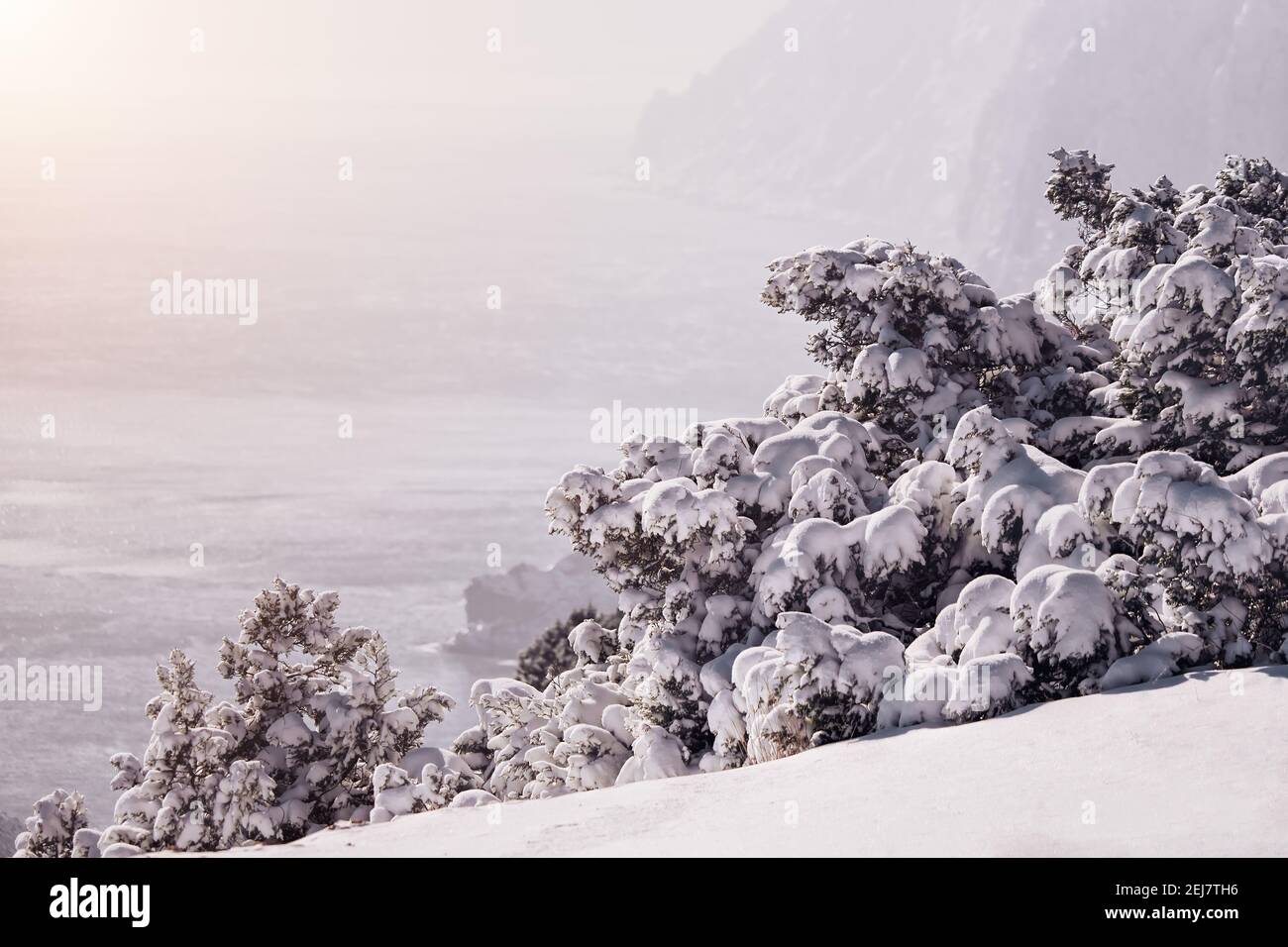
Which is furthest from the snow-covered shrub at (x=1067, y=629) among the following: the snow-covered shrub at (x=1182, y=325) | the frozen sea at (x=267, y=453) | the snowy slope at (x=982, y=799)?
the frozen sea at (x=267, y=453)

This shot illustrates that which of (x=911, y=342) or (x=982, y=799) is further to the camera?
(x=911, y=342)

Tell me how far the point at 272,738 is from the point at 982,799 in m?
9.42

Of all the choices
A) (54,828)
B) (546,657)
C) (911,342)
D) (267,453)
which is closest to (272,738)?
(54,828)

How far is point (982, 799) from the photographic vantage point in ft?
32.4

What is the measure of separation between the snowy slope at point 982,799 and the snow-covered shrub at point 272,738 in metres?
4.72

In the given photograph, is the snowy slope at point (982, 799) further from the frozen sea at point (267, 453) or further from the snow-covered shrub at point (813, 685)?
the frozen sea at point (267, 453)

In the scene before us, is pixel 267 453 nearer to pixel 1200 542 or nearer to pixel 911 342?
pixel 911 342

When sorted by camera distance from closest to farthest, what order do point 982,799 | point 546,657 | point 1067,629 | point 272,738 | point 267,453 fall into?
point 982,799 → point 1067,629 → point 272,738 → point 546,657 → point 267,453

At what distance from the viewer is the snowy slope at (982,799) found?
29.7ft

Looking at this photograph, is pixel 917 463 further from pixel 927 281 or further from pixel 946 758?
pixel 946 758

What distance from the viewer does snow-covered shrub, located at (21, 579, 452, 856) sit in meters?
15.1
